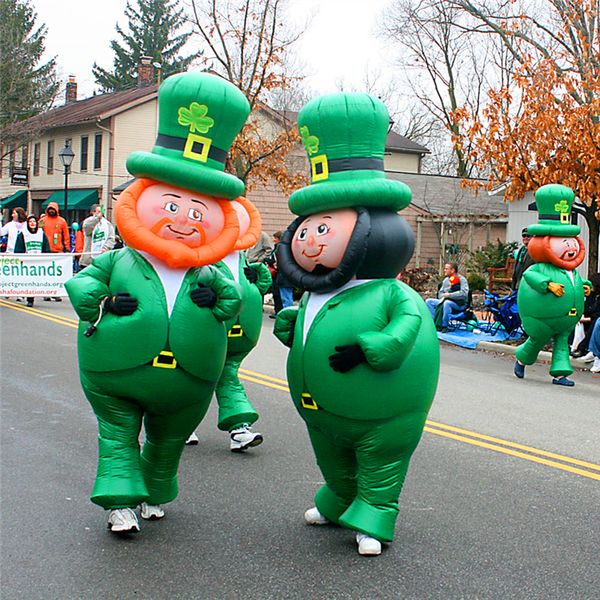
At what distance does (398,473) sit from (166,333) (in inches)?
56.3

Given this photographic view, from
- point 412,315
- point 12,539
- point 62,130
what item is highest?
point 62,130

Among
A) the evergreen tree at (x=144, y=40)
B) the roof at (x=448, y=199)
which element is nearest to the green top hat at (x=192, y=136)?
the roof at (x=448, y=199)

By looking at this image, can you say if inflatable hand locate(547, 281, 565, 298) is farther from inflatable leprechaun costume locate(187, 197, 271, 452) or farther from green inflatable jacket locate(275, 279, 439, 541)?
green inflatable jacket locate(275, 279, 439, 541)

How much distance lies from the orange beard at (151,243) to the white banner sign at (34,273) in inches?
484

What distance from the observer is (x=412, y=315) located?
4.27 m

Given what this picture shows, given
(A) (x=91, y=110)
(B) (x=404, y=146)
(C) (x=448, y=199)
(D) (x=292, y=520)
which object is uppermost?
(A) (x=91, y=110)

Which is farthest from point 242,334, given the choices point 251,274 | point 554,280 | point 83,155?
point 83,155

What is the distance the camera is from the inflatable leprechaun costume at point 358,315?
4.30 m

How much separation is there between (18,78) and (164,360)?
120 ft

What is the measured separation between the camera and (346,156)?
4523mm

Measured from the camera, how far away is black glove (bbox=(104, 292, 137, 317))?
14.6 ft

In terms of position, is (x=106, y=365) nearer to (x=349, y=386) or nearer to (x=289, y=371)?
(x=289, y=371)

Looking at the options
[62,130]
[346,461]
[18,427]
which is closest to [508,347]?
[18,427]

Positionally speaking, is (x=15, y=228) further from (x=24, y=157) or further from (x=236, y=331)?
(x=24, y=157)
